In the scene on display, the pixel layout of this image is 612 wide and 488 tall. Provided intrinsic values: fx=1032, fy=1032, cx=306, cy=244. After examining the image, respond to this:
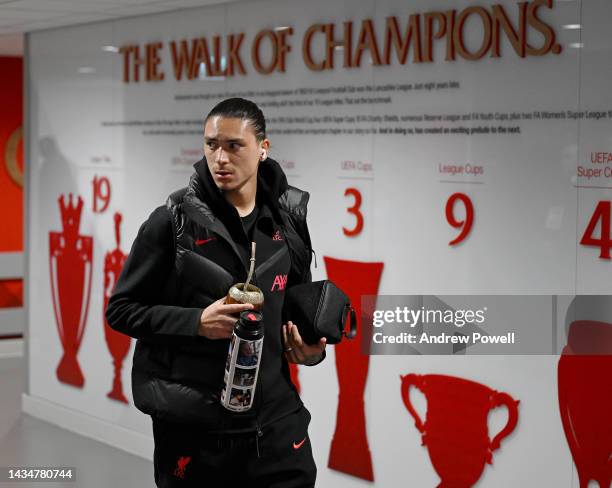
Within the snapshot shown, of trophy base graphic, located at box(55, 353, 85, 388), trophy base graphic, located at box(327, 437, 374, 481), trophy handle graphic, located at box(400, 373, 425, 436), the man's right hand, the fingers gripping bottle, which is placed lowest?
trophy base graphic, located at box(327, 437, 374, 481)

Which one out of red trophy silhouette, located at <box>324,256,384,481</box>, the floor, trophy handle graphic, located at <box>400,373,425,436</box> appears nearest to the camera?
trophy handle graphic, located at <box>400,373,425,436</box>

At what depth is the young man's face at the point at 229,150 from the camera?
2625mm

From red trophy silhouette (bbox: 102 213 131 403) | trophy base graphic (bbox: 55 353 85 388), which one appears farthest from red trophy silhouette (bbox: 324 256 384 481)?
trophy base graphic (bbox: 55 353 85 388)

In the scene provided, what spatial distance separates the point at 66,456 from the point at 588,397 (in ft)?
11.8

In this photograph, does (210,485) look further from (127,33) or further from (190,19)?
(127,33)

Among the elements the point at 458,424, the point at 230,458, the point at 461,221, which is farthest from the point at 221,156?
the point at 458,424

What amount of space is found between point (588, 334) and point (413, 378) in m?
0.98

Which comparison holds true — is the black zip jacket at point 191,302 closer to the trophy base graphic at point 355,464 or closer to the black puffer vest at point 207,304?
the black puffer vest at point 207,304

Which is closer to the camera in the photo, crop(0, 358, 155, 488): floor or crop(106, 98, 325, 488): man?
crop(106, 98, 325, 488): man

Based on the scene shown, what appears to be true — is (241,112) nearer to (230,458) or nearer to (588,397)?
(230,458)

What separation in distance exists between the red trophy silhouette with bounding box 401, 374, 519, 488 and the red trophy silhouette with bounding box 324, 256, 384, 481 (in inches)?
13.0

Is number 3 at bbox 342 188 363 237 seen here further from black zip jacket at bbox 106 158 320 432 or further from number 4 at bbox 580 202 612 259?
black zip jacket at bbox 106 158 320 432

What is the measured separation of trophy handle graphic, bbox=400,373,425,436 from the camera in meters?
4.72

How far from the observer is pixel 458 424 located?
4551 millimetres
